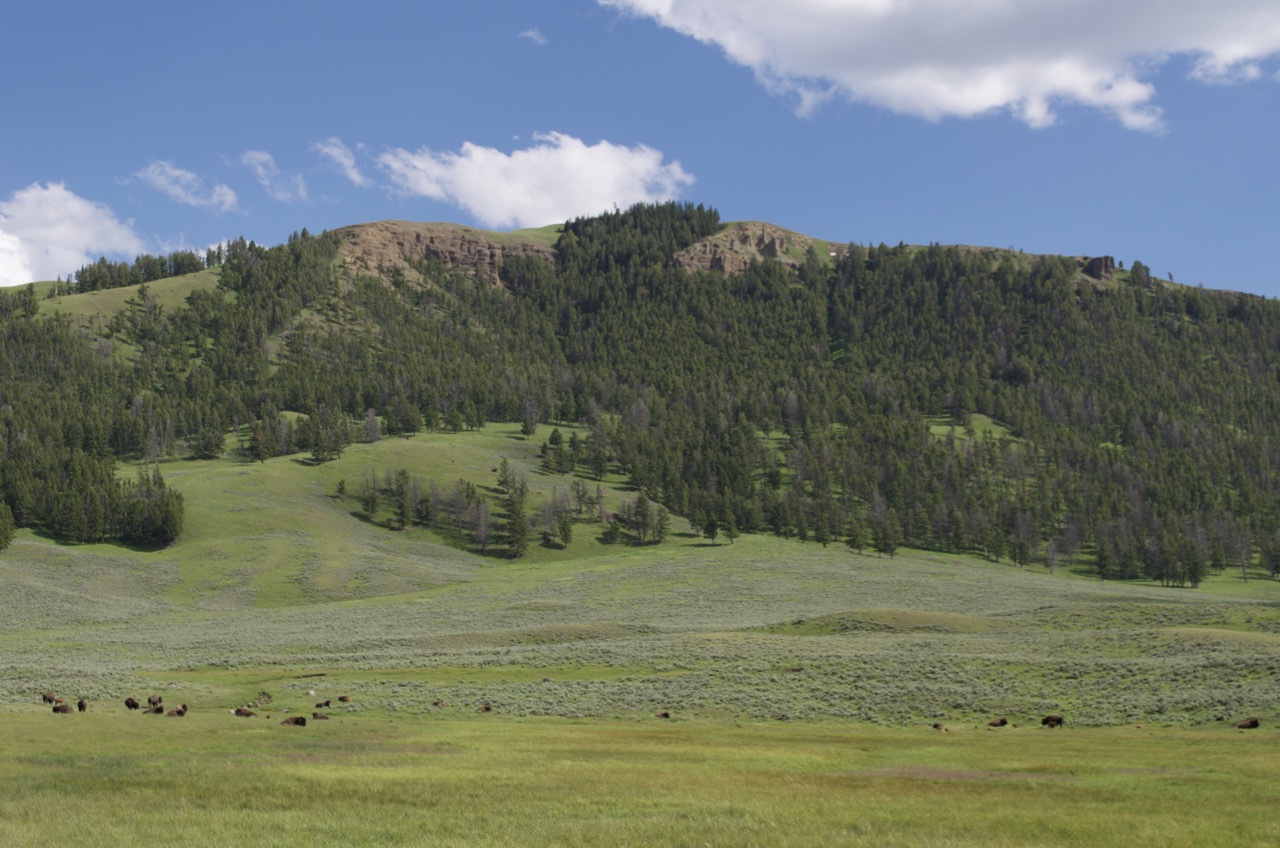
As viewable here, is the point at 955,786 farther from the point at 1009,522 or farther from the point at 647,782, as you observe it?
the point at 1009,522

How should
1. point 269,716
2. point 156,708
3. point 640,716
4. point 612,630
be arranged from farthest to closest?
point 612,630 < point 640,716 < point 156,708 < point 269,716

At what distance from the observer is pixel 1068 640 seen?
64.1 m

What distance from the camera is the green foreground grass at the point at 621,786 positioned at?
20859mm

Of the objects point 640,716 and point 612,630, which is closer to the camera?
point 640,716

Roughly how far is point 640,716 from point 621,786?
20.3 meters

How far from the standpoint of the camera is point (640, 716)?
A: 4678cm

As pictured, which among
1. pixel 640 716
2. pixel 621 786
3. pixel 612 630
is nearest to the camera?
pixel 621 786

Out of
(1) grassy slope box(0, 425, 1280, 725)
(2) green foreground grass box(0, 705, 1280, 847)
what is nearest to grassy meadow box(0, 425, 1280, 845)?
(2) green foreground grass box(0, 705, 1280, 847)

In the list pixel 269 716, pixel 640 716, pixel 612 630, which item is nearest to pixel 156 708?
pixel 269 716

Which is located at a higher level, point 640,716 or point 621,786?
point 621,786

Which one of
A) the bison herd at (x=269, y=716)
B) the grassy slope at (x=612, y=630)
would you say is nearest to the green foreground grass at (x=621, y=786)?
the bison herd at (x=269, y=716)

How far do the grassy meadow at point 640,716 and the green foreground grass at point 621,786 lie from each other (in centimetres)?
15

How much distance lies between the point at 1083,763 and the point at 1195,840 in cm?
1115

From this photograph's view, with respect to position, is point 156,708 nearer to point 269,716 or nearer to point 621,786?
point 269,716
